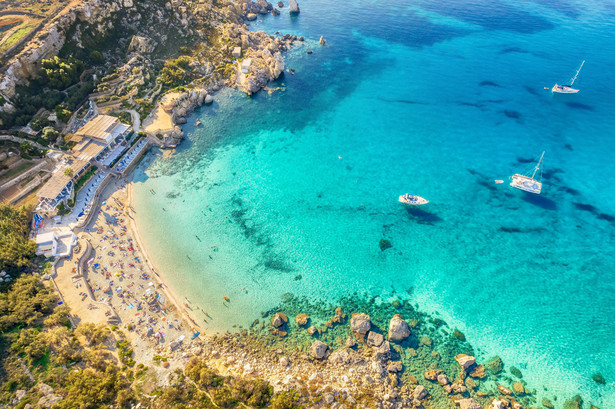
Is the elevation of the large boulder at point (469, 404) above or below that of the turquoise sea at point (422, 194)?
below

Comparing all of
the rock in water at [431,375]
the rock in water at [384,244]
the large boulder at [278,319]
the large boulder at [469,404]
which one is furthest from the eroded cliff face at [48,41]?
the large boulder at [469,404]

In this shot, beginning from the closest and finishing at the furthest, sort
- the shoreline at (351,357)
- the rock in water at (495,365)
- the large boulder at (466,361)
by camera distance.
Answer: the shoreline at (351,357) → the large boulder at (466,361) → the rock in water at (495,365)

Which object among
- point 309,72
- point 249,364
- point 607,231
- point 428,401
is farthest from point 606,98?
point 249,364

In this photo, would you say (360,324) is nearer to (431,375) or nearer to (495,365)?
(431,375)

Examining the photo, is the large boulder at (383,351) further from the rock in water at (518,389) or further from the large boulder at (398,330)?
the rock in water at (518,389)

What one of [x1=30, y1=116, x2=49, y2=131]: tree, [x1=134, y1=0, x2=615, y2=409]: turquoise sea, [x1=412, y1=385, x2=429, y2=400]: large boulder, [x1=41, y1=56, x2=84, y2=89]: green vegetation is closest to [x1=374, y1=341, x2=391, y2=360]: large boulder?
[x1=412, y1=385, x2=429, y2=400]: large boulder

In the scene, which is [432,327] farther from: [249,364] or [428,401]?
[249,364]

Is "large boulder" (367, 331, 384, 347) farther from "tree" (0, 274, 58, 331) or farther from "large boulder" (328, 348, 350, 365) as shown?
"tree" (0, 274, 58, 331)
